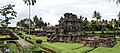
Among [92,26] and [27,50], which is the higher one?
[27,50]

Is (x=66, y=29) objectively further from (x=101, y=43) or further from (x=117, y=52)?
(x=117, y=52)

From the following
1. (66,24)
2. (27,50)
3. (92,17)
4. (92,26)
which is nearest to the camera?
(27,50)

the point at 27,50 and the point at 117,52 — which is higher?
the point at 27,50

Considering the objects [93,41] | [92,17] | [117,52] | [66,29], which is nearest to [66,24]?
[66,29]

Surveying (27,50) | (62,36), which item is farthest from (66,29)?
(27,50)

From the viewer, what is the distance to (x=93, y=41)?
51.0m

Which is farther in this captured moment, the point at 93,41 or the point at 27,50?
the point at 93,41

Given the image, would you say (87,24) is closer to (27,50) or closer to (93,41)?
(93,41)

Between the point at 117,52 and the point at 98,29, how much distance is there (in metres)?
83.5

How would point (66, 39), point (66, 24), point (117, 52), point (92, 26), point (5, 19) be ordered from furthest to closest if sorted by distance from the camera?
point (92, 26)
point (66, 24)
point (66, 39)
point (117, 52)
point (5, 19)

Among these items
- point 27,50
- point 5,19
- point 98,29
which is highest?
point 5,19

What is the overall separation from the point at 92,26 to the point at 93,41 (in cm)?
6970

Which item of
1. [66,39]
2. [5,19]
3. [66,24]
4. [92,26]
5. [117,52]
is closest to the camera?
[5,19]

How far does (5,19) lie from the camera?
58.7 ft
